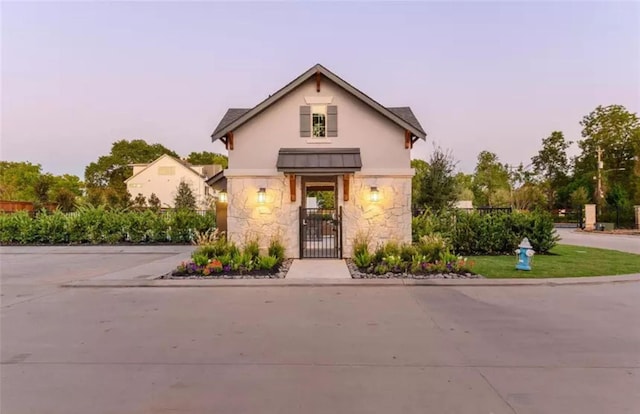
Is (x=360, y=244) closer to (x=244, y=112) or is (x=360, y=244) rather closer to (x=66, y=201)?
(x=244, y=112)

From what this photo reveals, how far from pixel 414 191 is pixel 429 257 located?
1422 centimetres

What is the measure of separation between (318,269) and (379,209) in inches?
135

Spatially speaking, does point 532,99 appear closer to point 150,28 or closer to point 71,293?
point 150,28

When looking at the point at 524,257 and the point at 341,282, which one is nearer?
the point at 341,282

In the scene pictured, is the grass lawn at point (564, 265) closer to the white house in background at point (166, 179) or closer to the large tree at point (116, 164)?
the white house in background at point (166, 179)

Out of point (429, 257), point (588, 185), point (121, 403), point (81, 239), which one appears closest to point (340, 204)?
point (429, 257)

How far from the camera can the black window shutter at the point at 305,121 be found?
1321 centimetres

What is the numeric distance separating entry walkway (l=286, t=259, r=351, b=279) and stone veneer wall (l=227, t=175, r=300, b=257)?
1396 mm

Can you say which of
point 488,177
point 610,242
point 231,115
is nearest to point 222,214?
point 231,115

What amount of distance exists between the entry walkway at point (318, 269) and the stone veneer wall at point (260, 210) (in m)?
1.40

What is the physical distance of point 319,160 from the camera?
41.2ft

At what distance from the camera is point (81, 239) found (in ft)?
68.2

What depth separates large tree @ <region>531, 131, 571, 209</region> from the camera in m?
54.0

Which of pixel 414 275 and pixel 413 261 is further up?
pixel 413 261
